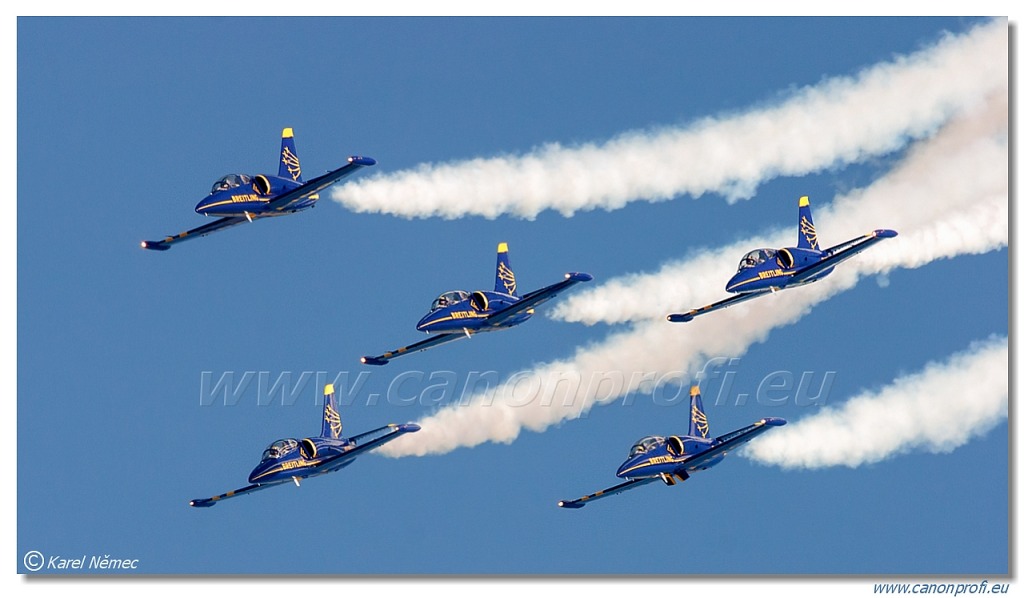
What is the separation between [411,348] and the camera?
403 ft

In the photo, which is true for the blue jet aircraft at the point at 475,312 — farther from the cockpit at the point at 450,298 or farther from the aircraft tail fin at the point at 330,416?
the aircraft tail fin at the point at 330,416

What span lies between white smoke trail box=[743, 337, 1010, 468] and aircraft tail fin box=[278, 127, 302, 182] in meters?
21.9

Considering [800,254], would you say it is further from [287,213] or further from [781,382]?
[287,213]

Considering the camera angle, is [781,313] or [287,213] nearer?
[287,213]

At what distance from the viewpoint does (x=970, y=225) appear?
124 meters

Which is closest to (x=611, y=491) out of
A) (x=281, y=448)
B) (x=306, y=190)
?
(x=281, y=448)

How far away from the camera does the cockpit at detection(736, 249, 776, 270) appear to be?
117812 millimetres

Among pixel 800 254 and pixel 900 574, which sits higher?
pixel 800 254

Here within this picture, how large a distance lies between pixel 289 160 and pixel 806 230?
67.1 ft

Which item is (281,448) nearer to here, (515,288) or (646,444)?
(515,288)

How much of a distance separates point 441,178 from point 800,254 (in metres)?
15.9

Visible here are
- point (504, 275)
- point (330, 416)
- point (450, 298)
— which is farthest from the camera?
point (330, 416)

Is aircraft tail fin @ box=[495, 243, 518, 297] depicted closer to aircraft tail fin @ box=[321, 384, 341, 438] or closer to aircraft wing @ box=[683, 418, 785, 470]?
aircraft tail fin @ box=[321, 384, 341, 438]

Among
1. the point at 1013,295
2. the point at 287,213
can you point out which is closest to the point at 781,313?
the point at 1013,295
